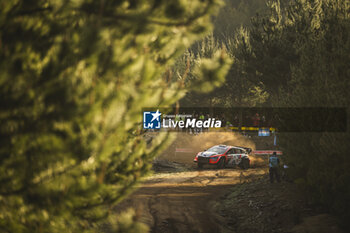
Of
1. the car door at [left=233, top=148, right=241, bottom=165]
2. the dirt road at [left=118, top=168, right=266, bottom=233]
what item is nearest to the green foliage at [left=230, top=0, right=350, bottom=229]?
the dirt road at [left=118, top=168, right=266, bottom=233]

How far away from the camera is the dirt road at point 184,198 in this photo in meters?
12.1

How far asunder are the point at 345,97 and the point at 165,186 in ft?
35.5

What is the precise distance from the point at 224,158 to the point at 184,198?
281 inches

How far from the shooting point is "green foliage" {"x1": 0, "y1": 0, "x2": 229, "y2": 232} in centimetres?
278

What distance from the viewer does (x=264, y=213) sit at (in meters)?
13.2

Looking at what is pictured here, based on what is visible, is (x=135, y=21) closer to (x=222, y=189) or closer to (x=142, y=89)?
(x=142, y=89)

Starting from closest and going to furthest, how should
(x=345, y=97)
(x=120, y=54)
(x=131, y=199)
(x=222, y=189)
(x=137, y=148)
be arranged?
(x=120, y=54)
(x=137, y=148)
(x=345, y=97)
(x=131, y=199)
(x=222, y=189)

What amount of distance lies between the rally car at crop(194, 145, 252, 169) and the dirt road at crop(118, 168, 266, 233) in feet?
1.69

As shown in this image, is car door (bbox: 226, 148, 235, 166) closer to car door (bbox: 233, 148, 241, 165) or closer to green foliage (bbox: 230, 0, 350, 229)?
car door (bbox: 233, 148, 241, 165)

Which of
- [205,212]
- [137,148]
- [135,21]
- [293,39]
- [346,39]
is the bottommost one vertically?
[205,212]

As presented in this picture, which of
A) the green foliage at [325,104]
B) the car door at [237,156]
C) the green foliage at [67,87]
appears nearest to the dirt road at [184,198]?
the car door at [237,156]

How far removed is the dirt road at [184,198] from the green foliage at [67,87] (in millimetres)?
6655

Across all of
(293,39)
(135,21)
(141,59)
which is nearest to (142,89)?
(141,59)

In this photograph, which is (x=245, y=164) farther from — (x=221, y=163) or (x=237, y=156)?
(x=221, y=163)
